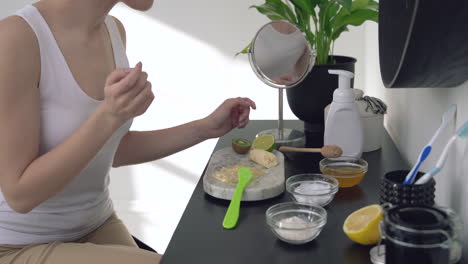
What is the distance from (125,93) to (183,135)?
0.44 meters

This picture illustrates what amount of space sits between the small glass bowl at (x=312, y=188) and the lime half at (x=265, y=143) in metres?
0.23

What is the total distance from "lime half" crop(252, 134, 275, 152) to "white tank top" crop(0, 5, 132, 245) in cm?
31

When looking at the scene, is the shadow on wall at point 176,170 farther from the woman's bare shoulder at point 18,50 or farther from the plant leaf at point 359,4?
the woman's bare shoulder at point 18,50

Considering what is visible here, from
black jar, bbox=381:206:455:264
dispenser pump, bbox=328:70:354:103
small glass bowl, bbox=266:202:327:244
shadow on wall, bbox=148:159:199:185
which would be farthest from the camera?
shadow on wall, bbox=148:159:199:185

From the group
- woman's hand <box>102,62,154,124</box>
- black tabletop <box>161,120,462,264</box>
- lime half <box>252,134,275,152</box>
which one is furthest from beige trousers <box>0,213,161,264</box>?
lime half <box>252,134,275,152</box>

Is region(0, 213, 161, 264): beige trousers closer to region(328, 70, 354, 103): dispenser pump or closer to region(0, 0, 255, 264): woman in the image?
region(0, 0, 255, 264): woman

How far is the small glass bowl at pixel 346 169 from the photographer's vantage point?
106 cm

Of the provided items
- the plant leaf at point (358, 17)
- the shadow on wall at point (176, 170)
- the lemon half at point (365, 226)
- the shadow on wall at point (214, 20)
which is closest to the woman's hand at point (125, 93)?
the lemon half at point (365, 226)

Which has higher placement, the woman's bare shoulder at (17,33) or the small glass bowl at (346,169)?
the woman's bare shoulder at (17,33)

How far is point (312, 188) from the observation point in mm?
1012

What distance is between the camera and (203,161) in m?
2.69

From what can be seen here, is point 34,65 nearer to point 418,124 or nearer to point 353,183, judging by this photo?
point 353,183

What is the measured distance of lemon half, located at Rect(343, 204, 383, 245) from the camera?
2.59 feet

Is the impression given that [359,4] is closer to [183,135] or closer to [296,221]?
[183,135]
